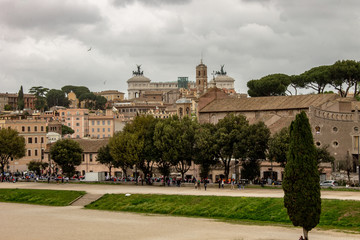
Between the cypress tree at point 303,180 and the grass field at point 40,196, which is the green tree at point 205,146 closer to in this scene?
the grass field at point 40,196

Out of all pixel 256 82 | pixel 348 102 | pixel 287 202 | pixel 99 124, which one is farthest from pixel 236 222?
pixel 99 124

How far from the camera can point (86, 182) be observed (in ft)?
259

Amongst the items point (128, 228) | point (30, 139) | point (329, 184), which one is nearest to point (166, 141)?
point (329, 184)

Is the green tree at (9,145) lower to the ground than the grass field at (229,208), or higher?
higher

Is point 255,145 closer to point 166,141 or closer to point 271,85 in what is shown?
point 166,141

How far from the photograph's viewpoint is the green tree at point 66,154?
82.9 m

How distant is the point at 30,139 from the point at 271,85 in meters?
45.6

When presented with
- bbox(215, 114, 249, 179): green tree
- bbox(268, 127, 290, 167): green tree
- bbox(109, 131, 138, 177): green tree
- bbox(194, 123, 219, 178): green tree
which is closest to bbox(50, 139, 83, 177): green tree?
bbox(109, 131, 138, 177): green tree

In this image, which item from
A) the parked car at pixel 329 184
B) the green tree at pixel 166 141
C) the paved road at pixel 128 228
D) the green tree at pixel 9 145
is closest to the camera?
the paved road at pixel 128 228

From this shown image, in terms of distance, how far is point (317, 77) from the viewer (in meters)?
114

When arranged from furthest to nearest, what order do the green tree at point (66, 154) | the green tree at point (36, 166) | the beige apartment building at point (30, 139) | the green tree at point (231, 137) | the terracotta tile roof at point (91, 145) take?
the beige apartment building at point (30, 139), the green tree at point (36, 166), the terracotta tile roof at point (91, 145), the green tree at point (66, 154), the green tree at point (231, 137)

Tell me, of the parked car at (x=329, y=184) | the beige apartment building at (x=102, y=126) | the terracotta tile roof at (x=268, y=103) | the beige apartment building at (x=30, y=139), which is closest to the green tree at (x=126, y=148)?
the parked car at (x=329, y=184)

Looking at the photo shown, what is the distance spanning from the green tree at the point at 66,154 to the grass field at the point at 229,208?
81.3 feet

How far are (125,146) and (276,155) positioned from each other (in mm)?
19379
